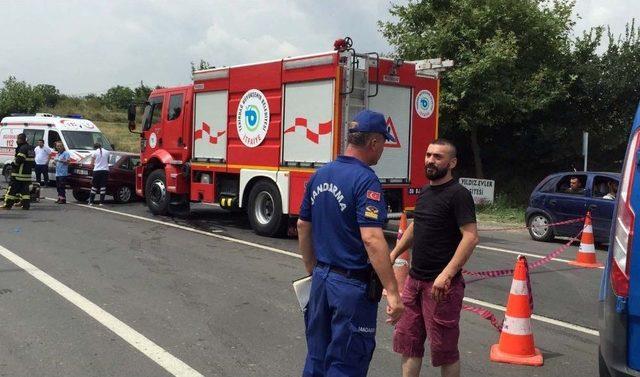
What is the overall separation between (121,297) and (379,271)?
13.8ft

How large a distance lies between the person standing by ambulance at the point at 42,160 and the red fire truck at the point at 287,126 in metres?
9.18

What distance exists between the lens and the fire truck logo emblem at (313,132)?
9930 millimetres

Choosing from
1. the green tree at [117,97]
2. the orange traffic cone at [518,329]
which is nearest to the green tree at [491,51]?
the orange traffic cone at [518,329]

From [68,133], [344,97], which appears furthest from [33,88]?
[344,97]

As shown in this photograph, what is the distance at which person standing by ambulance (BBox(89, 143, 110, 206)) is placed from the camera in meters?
15.7

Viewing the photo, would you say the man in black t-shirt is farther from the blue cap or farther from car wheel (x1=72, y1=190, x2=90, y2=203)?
car wheel (x1=72, y1=190, x2=90, y2=203)

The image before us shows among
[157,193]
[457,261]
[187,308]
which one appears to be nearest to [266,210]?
[157,193]

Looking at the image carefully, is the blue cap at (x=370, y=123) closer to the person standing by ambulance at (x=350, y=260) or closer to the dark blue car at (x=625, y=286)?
the person standing by ambulance at (x=350, y=260)

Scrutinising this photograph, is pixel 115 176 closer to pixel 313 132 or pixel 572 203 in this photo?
pixel 313 132

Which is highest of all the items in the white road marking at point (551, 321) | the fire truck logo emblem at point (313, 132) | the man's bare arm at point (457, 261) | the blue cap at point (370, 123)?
the fire truck logo emblem at point (313, 132)

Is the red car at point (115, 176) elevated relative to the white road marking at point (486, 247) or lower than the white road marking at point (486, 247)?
elevated

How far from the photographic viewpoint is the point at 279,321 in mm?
5746

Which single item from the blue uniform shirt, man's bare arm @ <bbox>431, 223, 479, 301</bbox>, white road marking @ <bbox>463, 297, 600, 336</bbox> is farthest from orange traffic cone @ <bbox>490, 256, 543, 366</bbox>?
the blue uniform shirt

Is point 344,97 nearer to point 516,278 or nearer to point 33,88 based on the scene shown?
point 516,278
